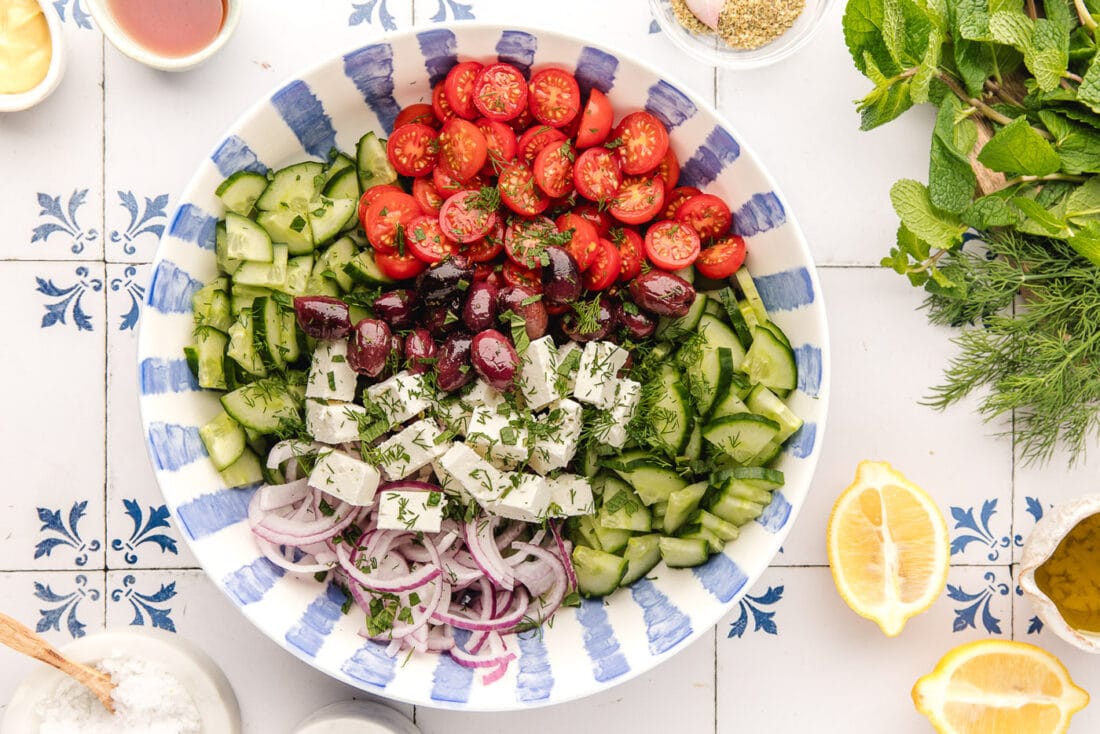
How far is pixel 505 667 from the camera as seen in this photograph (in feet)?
5.85

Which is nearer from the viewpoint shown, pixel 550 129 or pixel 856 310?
pixel 550 129

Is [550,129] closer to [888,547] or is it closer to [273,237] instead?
[273,237]

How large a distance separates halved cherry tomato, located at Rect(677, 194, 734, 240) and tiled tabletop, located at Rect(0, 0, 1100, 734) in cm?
29

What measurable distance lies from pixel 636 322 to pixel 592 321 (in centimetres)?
9

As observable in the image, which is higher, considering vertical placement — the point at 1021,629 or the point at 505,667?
the point at 505,667

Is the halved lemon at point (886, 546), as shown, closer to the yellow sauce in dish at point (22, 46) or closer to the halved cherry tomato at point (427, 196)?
the halved cherry tomato at point (427, 196)

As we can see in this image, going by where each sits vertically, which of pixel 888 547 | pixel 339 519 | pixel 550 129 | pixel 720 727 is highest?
pixel 550 129

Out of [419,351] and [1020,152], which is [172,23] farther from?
[1020,152]

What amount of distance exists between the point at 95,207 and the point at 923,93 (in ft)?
5.77

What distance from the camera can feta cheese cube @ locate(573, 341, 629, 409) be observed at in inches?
66.5

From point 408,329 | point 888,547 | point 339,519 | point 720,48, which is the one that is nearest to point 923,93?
point 720,48

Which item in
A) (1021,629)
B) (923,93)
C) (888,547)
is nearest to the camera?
(923,93)

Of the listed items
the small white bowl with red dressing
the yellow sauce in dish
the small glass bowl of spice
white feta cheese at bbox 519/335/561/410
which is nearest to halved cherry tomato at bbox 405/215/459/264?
white feta cheese at bbox 519/335/561/410

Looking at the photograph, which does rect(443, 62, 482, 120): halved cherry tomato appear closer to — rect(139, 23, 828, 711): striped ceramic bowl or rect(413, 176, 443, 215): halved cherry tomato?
rect(139, 23, 828, 711): striped ceramic bowl
